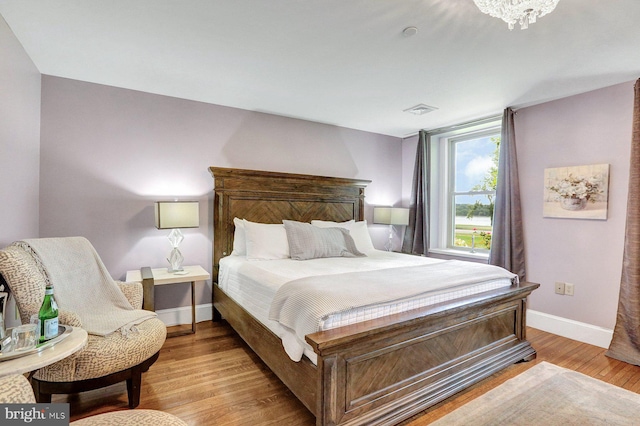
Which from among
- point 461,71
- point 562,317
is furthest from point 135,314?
point 562,317

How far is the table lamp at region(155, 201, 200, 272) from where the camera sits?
2.99 m

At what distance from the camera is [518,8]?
63.3 inches

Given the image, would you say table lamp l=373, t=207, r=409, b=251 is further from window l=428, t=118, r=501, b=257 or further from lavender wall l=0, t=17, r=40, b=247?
lavender wall l=0, t=17, r=40, b=247

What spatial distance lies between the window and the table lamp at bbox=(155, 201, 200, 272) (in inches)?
128

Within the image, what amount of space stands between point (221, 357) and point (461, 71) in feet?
10.1

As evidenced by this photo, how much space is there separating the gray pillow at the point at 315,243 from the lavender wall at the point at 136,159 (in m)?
0.97

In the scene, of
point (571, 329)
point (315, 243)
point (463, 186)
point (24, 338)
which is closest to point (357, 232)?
point (315, 243)

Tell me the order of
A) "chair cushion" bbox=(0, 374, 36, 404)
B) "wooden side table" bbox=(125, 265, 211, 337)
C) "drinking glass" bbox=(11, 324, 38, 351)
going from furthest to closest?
"wooden side table" bbox=(125, 265, 211, 337), "drinking glass" bbox=(11, 324, 38, 351), "chair cushion" bbox=(0, 374, 36, 404)

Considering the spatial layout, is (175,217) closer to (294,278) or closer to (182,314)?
(182,314)

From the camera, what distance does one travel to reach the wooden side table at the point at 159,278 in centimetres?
263

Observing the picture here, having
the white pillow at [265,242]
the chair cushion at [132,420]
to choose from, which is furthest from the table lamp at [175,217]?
the chair cushion at [132,420]

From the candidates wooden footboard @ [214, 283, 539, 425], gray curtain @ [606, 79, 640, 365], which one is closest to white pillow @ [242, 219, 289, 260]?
wooden footboard @ [214, 283, 539, 425]

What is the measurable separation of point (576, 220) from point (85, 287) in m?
4.21

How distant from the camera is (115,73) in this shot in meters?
2.79
